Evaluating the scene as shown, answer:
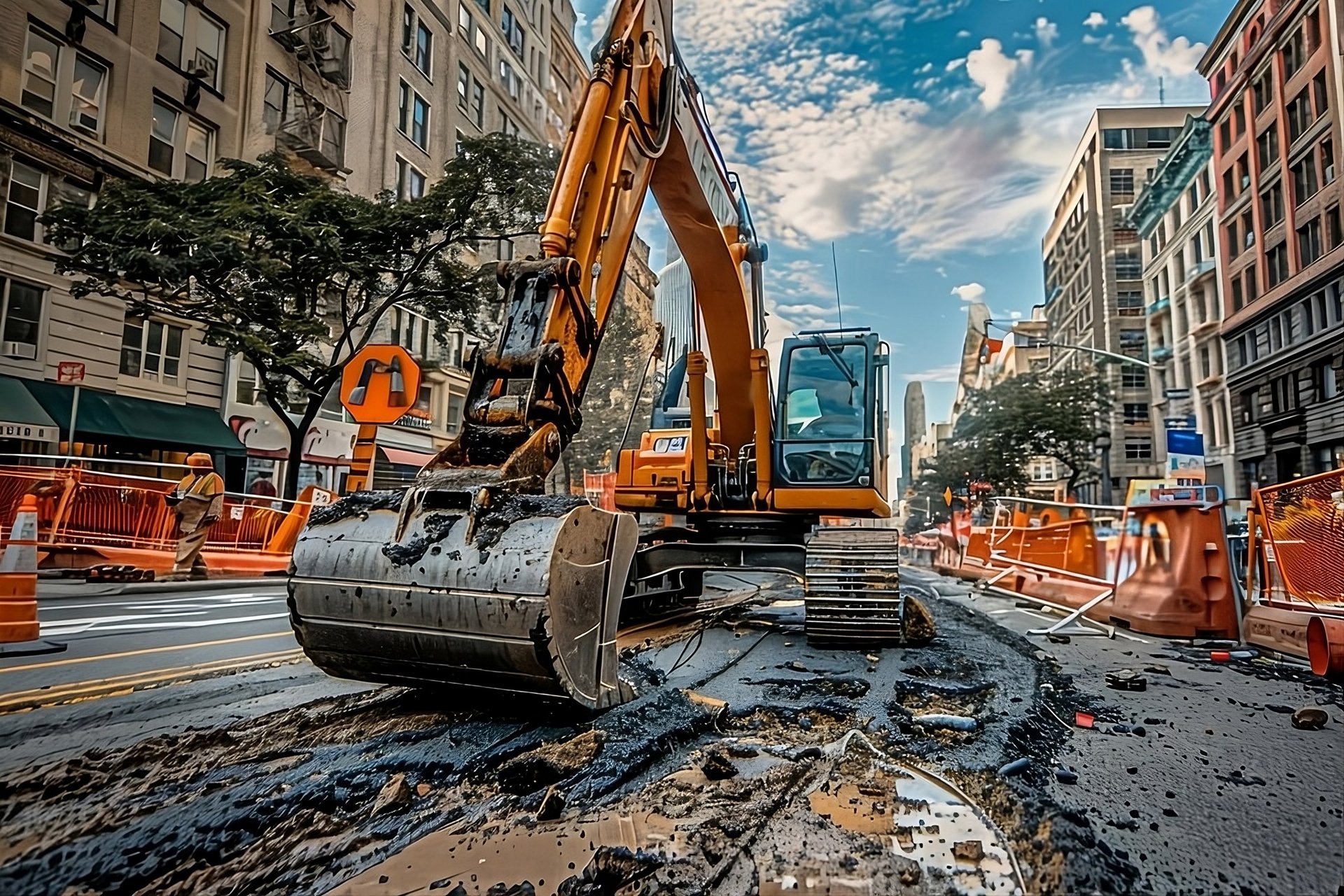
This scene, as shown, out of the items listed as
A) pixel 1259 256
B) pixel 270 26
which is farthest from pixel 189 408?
pixel 1259 256

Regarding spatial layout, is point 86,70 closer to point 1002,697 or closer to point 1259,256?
point 1002,697

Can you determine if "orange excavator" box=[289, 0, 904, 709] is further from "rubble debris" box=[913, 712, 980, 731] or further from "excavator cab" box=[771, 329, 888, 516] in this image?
"rubble debris" box=[913, 712, 980, 731]

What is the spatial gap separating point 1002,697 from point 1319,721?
1.53 metres

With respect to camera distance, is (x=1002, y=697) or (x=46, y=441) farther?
(x=46, y=441)

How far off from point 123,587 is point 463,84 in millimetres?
19653

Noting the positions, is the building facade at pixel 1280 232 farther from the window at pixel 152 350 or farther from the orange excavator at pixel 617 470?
the window at pixel 152 350

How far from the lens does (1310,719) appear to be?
4008 millimetres

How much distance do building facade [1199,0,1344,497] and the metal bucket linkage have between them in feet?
92.2

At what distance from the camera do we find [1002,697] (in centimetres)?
455

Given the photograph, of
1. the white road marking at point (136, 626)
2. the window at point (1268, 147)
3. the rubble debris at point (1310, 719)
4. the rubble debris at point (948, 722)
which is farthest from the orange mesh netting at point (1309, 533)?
the window at point (1268, 147)

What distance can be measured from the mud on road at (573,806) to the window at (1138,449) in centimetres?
5907

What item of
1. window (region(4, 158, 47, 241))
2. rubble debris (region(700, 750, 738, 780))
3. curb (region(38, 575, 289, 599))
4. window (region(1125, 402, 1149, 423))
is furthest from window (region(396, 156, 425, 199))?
window (region(1125, 402, 1149, 423))

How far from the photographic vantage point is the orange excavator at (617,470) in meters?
3.26

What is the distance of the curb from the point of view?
9203 mm
